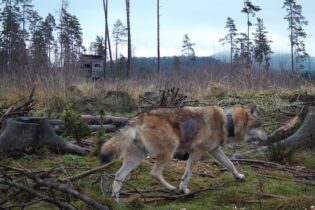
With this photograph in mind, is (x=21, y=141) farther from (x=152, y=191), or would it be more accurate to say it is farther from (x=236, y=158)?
(x=236, y=158)

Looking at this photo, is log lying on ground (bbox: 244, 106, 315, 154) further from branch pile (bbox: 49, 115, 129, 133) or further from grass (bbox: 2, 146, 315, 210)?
branch pile (bbox: 49, 115, 129, 133)

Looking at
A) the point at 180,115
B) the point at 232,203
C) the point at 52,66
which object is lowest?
the point at 232,203

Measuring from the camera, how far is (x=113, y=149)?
20.1 feet

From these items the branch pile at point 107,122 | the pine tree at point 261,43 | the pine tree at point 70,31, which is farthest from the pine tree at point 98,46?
the branch pile at point 107,122

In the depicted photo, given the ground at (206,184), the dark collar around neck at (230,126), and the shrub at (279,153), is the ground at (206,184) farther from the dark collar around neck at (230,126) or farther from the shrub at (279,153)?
the dark collar around neck at (230,126)

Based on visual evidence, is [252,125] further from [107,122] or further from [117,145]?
[107,122]

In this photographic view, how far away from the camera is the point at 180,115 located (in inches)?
267

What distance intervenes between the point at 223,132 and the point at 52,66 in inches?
481

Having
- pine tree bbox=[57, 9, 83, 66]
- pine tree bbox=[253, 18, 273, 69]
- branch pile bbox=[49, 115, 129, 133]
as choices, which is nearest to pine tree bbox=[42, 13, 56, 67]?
pine tree bbox=[57, 9, 83, 66]

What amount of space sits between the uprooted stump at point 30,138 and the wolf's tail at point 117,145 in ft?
8.01

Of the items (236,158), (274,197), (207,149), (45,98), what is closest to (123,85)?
(45,98)

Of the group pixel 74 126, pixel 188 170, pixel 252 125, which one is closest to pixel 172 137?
pixel 188 170

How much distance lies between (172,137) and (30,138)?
3.08 m

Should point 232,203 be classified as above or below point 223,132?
below
